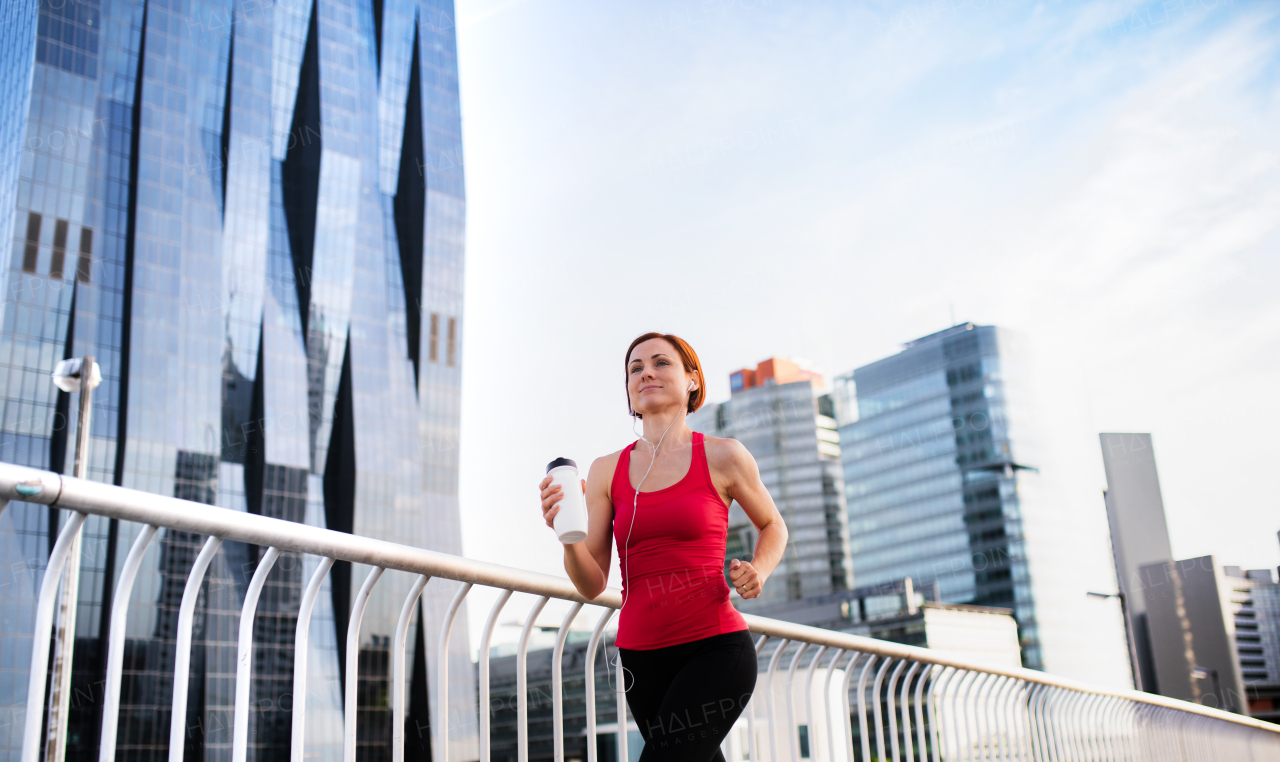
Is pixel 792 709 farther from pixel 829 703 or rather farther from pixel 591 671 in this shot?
pixel 591 671

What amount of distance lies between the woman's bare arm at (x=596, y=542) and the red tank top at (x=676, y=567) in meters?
0.12

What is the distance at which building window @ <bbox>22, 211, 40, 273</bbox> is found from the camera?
5009cm

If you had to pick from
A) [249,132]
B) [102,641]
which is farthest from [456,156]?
[102,641]

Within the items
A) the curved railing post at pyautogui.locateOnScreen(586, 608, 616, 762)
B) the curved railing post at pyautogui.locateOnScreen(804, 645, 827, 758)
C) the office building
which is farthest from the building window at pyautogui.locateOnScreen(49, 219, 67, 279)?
the office building

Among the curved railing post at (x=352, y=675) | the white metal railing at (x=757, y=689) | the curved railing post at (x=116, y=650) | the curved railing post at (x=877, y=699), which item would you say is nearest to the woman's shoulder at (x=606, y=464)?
the white metal railing at (x=757, y=689)

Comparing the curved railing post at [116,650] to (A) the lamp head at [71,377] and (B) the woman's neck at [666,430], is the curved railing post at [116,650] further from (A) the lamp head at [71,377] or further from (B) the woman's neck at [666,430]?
(A) the lamp head at [71,377]

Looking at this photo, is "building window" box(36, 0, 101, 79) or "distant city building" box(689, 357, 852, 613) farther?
"distant city building" box(689, 357, 852, 613)

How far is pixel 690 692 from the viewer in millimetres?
2418

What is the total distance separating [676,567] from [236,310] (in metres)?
59.7

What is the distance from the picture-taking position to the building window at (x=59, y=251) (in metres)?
50.9

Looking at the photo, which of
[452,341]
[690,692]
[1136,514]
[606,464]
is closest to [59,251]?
[452,341]

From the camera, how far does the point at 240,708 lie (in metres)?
2.29

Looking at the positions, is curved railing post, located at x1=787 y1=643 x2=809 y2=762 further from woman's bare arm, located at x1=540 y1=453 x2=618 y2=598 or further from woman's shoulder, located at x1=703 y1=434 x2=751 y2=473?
woman's shoulder, located at x1=703 y1=434 x2=751 y2=473

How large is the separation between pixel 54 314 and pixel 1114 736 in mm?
56927
